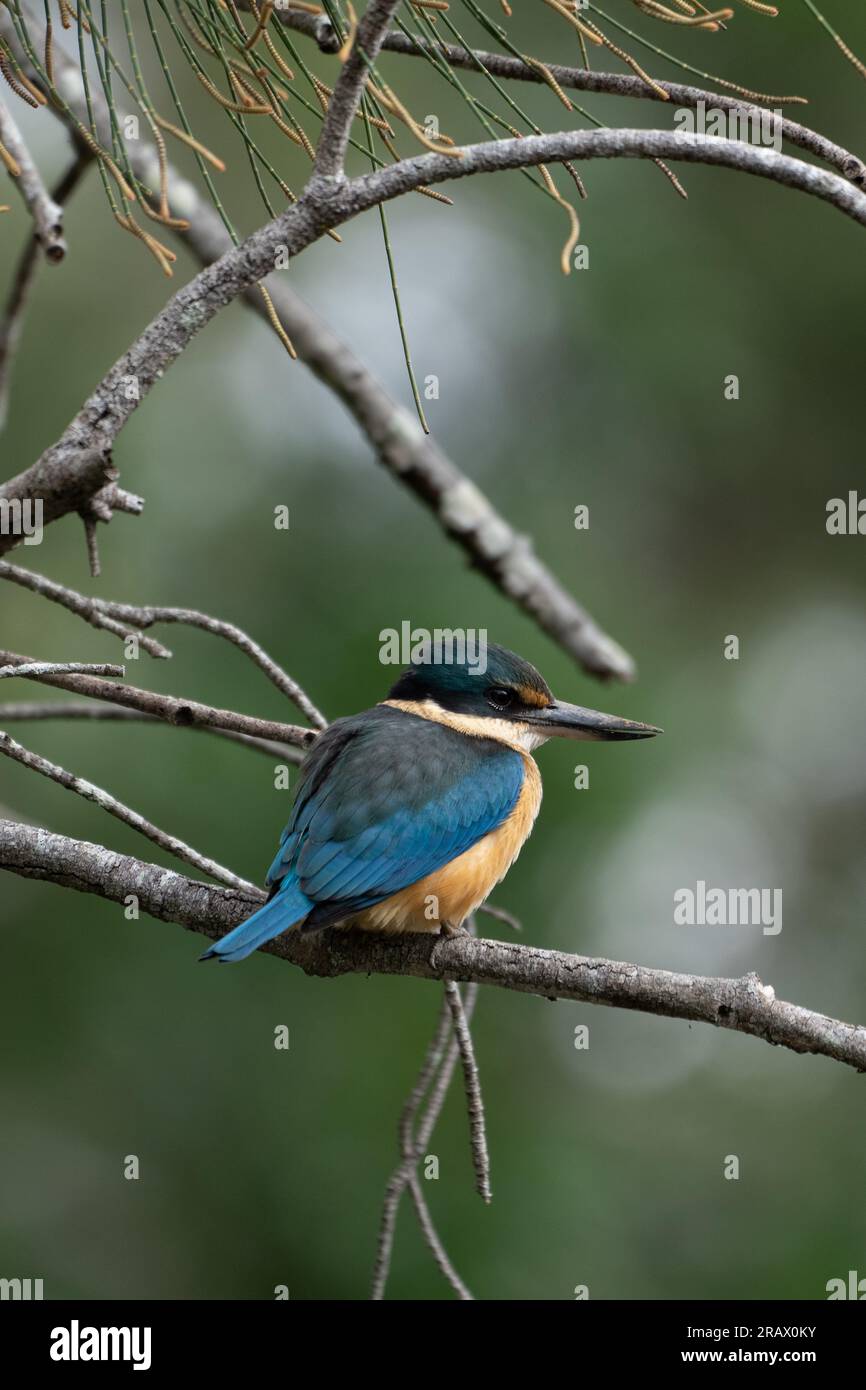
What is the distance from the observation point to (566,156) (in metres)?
1.59

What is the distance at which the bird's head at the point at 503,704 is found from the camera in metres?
2.94

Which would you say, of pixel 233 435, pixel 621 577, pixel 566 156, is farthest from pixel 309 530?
pixel 566 156

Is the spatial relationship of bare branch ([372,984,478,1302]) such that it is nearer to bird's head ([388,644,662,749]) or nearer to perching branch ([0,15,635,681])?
perching branch ([0,15,635,681])

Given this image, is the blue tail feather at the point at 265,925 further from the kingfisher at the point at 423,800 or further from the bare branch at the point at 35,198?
the bare branch at the point at 35,198

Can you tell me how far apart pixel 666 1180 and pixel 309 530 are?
1948 mm

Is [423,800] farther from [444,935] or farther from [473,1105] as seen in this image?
[473,1105]

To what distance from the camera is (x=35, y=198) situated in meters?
1.99

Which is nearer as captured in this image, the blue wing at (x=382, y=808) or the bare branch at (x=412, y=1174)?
the bare branch at (x=412, y=1174)

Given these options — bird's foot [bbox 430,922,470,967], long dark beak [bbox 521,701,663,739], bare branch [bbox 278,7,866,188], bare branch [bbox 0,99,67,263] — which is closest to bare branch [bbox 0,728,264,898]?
bird's foot [bbox 430,922,470,967]
